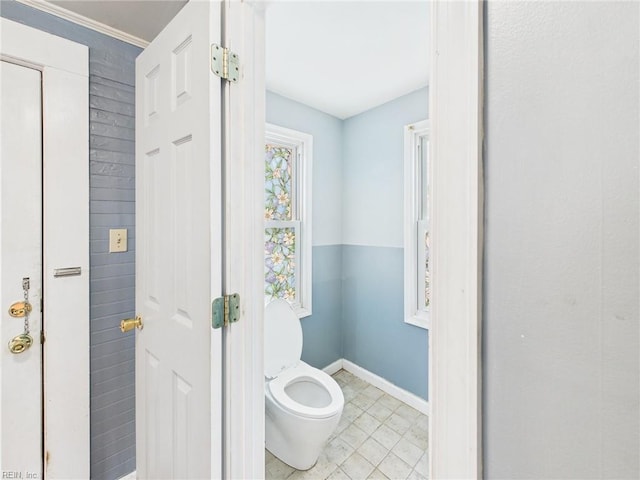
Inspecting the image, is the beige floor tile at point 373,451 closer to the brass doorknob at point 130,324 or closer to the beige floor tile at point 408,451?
the beige floor tile at point 408,451

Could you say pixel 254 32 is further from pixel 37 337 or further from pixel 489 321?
pixel 37 337

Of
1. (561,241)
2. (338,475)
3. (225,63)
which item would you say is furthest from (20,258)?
(338,475)

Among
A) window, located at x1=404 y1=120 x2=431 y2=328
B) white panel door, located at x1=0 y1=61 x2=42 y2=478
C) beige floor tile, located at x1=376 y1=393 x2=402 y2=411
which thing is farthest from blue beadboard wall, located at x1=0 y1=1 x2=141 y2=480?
window, located at x1=404 y1=120 x2=431 y2=328

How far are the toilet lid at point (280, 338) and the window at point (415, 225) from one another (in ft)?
2.91

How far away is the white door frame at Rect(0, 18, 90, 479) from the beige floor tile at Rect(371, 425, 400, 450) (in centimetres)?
155

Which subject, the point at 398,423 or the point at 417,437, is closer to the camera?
the point at 417,437

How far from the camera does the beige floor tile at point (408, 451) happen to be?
168cm

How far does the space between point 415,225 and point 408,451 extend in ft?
4.86

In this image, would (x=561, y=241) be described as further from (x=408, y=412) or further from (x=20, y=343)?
(x=408, y=412)

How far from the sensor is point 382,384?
237 centimetres

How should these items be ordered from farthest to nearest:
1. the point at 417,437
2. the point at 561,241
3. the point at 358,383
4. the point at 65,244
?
the point at 358,383 → the point at 417,437 → the point at 65,244 → the point at 561,241

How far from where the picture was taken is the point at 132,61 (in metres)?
1.42

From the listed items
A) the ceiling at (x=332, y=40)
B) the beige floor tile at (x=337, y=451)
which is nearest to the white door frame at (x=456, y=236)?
the ceiling at (x=332, y=40)

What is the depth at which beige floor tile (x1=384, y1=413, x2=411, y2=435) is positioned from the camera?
193 centimetres
